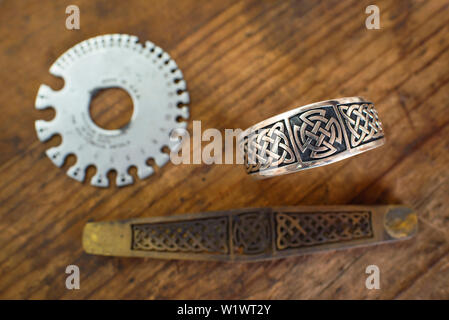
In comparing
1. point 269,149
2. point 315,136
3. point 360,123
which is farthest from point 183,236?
point 360,123

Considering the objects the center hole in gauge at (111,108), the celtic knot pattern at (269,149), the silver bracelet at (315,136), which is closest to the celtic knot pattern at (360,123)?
the silver bracelet at (315,136)

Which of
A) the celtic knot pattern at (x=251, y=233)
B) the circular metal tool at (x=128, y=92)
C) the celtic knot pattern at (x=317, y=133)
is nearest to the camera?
the celtic knot pattern at (x=317, y=133)

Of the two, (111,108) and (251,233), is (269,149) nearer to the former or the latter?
(251,233)

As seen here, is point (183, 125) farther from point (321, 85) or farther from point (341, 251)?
point (341, 251)

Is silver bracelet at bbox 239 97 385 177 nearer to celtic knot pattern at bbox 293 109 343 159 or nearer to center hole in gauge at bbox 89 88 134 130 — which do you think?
celtic knot pattern at bbox 293 109 343 159

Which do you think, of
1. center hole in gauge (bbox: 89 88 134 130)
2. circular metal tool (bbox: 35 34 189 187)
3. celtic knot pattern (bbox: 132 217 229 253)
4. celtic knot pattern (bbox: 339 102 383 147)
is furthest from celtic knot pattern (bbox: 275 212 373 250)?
center hole in gauge (bbox: 89 88 134 130)

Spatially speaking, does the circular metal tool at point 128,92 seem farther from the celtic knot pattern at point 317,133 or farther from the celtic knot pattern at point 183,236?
the celtic knot pattern at point 317,133
